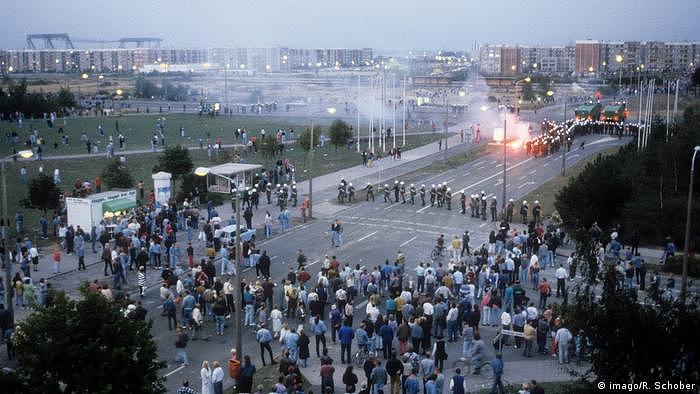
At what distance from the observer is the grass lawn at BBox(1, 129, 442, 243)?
136ft

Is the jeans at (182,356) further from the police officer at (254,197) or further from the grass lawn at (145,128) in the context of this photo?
the grass lawn at (145,128)

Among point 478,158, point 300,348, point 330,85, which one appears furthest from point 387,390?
point 330,85

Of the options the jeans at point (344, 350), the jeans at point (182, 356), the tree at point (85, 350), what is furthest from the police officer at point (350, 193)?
the tree at point (85, 350)

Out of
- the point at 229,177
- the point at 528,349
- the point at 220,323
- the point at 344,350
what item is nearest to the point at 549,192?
the point at 229,177

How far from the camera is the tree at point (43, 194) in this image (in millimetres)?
33062

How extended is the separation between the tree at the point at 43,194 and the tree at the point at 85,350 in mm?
21672

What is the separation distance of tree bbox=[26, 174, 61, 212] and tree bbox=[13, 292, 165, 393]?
21672 mm

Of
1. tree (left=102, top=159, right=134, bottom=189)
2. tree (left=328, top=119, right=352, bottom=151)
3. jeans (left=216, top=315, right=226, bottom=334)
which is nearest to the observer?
jeans (left=216, top=315, right=226, bottom=334)

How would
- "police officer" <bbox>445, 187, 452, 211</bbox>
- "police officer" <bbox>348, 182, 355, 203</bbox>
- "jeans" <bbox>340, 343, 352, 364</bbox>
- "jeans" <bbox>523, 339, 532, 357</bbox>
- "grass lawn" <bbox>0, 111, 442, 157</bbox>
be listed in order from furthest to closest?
"grass lawn" <bbox>0, 111, 442, 157</bbox>
"police officer" <bbox>348, 182, 355, 203</bbox>
"police officer" <bbox>445, 187, 452, 211</bbox>
"jeans" <bbox>523, 339, 532, 357</bbox>
"jeans" <bbox>340, 343, 352, 364</bbox>

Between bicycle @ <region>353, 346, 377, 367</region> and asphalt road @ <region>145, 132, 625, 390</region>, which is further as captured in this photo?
asphalt road @ <region>145, 132, 625, 390</region>

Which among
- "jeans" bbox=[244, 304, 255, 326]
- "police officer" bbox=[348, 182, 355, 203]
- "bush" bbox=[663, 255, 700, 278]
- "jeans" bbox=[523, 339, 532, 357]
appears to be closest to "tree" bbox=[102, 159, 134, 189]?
"police officer" bbox=[348, 182, 355, 203]

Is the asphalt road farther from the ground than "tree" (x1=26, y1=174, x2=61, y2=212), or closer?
closer

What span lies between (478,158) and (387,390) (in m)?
43.2

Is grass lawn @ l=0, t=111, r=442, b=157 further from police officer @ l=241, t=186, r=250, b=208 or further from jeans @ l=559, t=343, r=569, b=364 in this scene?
jeans @ l=559, t=343, r=569, b=364
